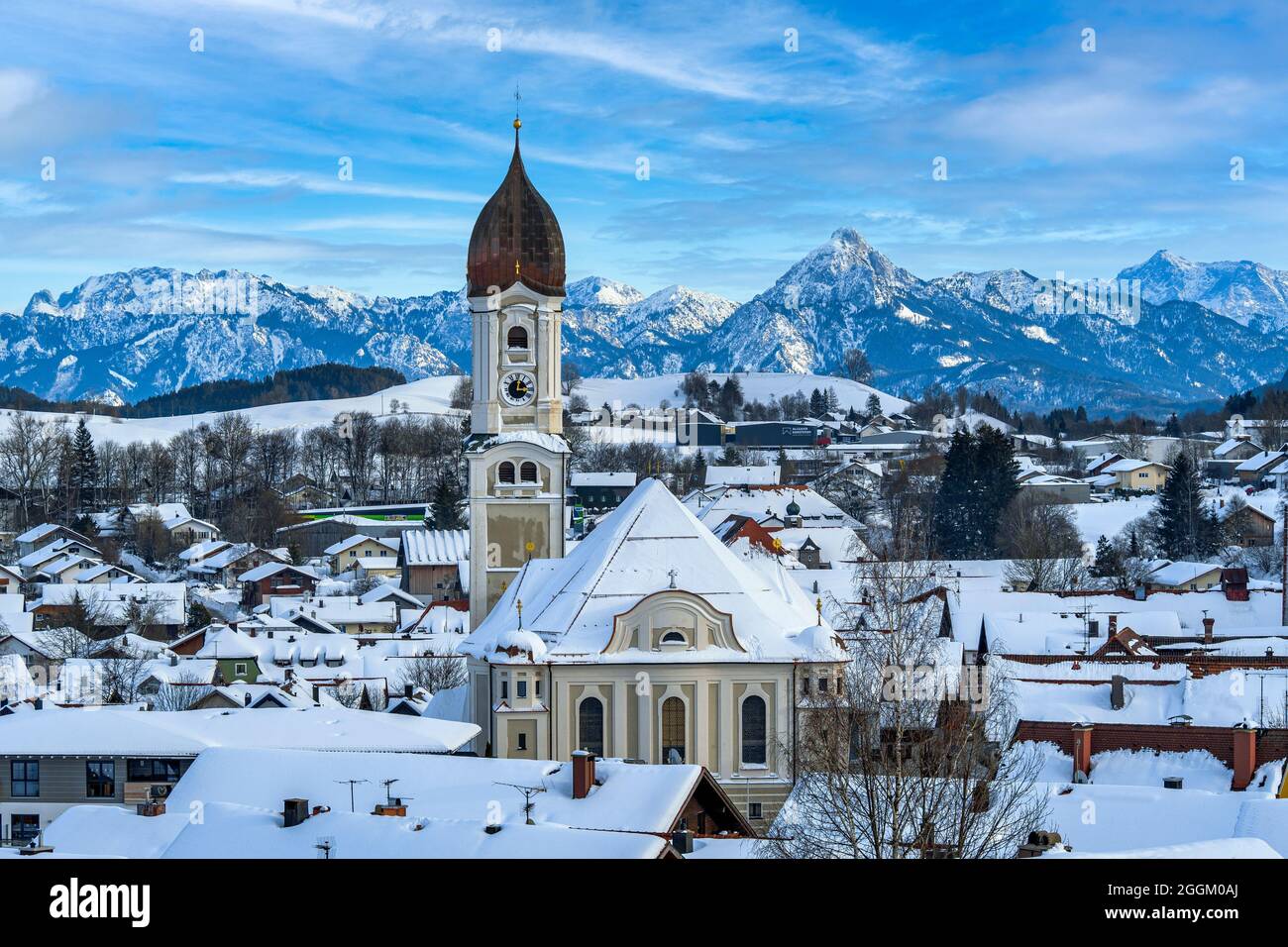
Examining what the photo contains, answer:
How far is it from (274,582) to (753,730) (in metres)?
78.6

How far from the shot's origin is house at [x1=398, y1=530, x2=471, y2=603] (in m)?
116

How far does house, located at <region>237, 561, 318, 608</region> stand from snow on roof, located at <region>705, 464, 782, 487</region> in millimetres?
61816

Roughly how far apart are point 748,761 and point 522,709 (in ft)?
18.5

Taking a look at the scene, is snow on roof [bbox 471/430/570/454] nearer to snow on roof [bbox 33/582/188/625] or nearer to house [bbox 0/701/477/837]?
house [bbox 0/701/477/837]

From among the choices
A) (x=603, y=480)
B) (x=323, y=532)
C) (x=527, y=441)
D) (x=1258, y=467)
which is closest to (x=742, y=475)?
(x=603, y=480)

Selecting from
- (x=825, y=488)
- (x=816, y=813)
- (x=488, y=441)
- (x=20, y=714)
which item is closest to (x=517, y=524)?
(x=488, y=441)

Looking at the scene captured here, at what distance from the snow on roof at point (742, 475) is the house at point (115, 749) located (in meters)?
129

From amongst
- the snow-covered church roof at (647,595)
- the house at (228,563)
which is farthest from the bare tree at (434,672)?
the house at (228,563)

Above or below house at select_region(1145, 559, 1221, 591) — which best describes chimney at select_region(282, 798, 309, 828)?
below

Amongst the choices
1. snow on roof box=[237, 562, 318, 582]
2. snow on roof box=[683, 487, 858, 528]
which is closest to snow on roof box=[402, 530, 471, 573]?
snow on roof box=[237, 562, 318, 582]

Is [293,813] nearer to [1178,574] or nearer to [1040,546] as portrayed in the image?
[1178,574]
